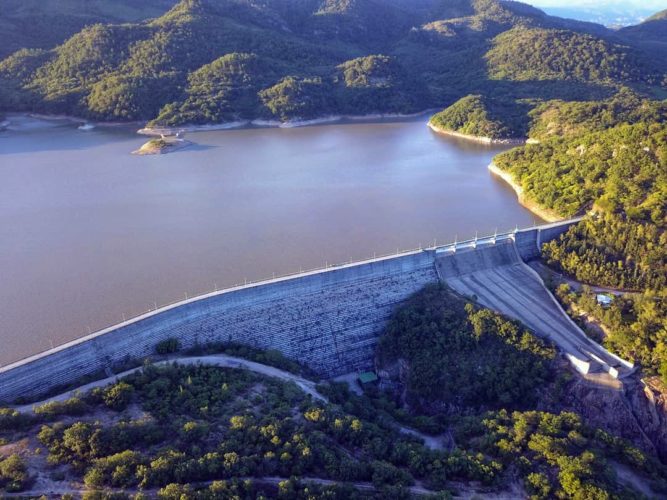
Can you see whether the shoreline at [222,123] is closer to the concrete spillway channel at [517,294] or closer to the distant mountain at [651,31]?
the concrete spillway channel at [517,294]

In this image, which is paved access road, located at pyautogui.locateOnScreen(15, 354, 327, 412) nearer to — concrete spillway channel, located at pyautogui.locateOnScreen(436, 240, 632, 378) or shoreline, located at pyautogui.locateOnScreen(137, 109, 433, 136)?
concrete spillway channel, located at pyautogui.locateOnScreen(436, 240, 632, 378)

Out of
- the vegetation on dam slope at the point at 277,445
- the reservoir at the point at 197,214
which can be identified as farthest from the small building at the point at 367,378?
the reservoir at the point at 197,214

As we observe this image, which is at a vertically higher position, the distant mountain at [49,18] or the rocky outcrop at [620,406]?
the distant mountain at [49,18]

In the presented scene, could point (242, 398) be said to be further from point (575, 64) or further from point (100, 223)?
point (575, 64)

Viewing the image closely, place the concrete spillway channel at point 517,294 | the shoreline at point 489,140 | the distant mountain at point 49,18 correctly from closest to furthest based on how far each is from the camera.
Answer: the concrete spillway channel at point 517,294, the shoreline at point 489,140, the distant mountain at point 49,18

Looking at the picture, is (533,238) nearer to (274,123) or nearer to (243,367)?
(243,367)

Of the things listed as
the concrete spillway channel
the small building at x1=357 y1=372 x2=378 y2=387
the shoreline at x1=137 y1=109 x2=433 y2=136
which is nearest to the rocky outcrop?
the concrete spillway channel
